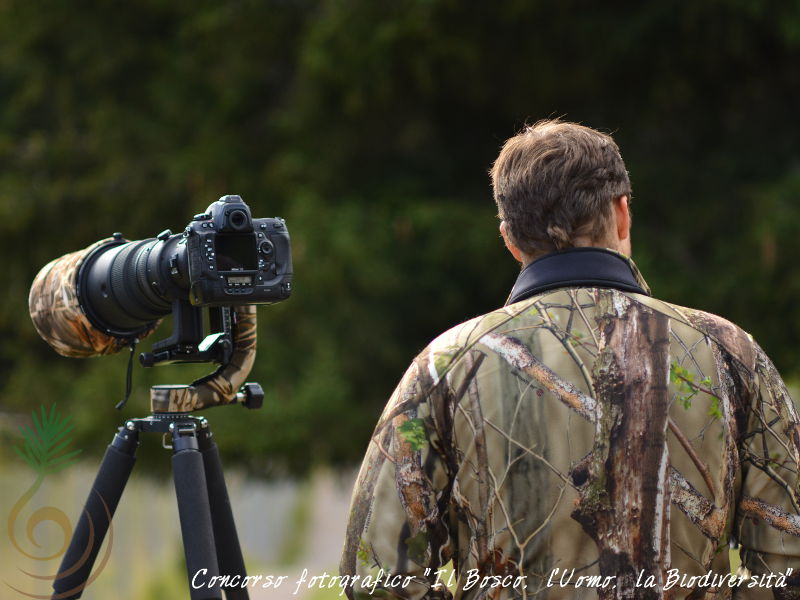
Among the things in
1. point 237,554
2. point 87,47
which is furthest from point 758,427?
point 87,47

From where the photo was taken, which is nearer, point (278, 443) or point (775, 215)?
point (775, 215)

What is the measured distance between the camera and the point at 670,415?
1.56 metres

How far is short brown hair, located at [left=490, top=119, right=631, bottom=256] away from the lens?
1642 mm

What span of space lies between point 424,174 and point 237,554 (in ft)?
16.7

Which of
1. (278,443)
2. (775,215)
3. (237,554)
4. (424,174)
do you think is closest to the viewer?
(237,554)

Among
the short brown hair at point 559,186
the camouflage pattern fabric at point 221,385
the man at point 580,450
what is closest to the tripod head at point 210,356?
the camouflage pattern fabric at point 221,385

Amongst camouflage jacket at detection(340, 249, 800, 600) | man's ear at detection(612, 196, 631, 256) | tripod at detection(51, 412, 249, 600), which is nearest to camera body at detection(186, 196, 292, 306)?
tripod at detection(51, 412, 249, 600)

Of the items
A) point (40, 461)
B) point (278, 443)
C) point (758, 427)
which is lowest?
point (278, 443)

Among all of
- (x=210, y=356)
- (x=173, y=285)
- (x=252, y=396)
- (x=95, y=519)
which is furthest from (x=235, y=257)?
(x=95, y=519)

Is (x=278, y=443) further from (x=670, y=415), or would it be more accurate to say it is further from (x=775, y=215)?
(x=670, y=415)

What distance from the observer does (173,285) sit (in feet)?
7.54

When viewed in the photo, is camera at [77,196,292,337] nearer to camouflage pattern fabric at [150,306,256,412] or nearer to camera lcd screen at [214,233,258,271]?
camera lcd screen at [214,233,258,271]

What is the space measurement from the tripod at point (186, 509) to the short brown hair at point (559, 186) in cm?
94

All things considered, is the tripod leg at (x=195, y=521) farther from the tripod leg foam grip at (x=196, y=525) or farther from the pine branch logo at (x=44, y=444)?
the pine branch logo at (x=44, y=444)
